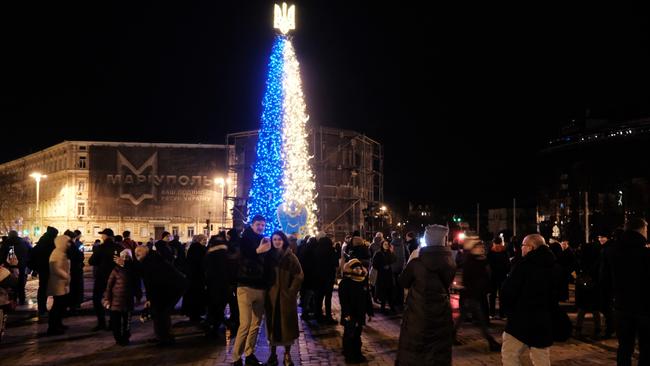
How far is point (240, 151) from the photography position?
47812 millimetres

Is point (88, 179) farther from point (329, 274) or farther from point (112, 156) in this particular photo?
point (329, 274)

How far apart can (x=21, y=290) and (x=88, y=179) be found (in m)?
56.4

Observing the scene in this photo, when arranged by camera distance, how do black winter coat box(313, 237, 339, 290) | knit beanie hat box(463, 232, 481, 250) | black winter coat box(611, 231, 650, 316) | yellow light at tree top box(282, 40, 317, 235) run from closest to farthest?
black winter coat box(611, 231, 650, 316) → knit beanie hat box(463, 232, 481, 250) → black winter coat box(313, 237, 339, 290) → yellow light at tree top box(282, 40, 317, 235)

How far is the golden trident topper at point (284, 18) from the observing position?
1128 inches

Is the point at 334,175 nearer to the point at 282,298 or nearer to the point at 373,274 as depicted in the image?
the point at 373,274

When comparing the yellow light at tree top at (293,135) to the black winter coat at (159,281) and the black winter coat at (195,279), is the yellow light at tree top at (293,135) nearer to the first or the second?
the black winter coat at (195,279)

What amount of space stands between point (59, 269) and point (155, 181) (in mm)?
59409

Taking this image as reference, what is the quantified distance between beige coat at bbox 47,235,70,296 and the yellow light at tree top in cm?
1743

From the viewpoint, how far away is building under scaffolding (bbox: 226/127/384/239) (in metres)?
45.1

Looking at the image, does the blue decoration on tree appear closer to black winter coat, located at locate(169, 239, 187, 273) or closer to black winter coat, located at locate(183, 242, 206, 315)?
black winter coat, located at locate(169, 239, 187, 273)

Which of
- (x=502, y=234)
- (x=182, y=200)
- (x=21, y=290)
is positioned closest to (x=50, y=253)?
(x=21, y=290)

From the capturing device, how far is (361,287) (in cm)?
988

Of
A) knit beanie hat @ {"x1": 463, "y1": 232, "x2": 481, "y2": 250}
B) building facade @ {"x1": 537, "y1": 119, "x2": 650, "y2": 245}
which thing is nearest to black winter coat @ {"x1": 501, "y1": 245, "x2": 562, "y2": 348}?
knit beanie hat @ {"x1": 463, "y1": 232, "x2": 481, "y2": 250}

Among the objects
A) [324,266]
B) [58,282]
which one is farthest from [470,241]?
[58,282]
